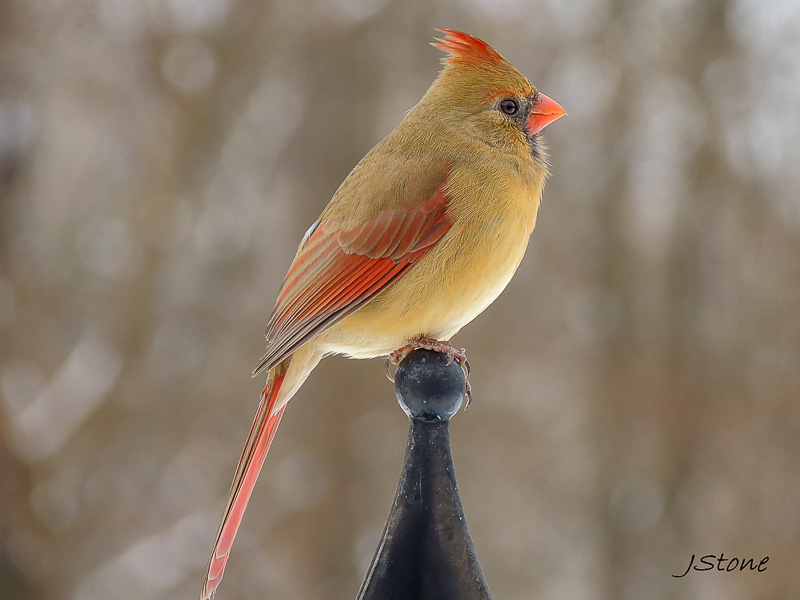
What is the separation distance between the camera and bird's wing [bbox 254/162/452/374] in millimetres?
1710

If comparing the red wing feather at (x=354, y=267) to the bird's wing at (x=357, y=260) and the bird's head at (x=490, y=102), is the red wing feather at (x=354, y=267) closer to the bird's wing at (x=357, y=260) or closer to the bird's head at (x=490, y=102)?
the bird's wing at (x=357, y=260)

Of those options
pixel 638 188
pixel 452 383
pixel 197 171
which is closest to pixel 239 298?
pixel 197 171

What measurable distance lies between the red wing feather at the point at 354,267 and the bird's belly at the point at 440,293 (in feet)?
0.12

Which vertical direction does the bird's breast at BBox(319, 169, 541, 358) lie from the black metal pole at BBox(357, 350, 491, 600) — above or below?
above

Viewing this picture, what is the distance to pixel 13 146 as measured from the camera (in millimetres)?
3955

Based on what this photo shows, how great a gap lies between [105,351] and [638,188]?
8.99 feet

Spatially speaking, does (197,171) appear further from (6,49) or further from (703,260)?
(703,260)

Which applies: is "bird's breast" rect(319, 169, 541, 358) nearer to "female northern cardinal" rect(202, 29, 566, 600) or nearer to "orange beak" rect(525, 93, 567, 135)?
"female northern cardinal" rect(202, 29, 566, 600)

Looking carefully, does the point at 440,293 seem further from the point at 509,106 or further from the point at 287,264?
the point at 287,264

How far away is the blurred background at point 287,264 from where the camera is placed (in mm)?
4016

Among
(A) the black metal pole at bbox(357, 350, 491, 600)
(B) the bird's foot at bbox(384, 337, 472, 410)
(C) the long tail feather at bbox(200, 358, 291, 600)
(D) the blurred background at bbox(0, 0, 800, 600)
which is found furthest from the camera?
(D) the blurred background at bbox(0, 0, 800, 600)

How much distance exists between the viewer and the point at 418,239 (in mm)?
1749

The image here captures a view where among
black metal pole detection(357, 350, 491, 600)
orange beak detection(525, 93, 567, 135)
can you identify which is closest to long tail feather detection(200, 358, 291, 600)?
black metal pole detection(357, 350, 491, 600)

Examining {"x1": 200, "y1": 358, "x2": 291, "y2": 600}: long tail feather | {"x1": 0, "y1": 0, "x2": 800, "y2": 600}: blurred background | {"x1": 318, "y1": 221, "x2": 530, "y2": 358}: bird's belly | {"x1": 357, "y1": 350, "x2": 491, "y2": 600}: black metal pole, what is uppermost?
{"x1": 0, "y1": 0, "x2": 800, "y2": 600}: blurred background
